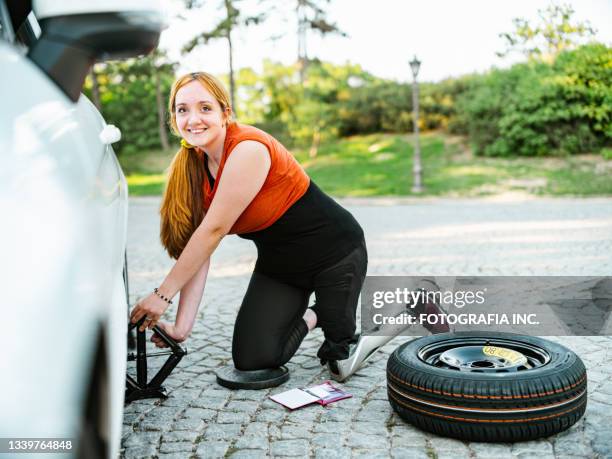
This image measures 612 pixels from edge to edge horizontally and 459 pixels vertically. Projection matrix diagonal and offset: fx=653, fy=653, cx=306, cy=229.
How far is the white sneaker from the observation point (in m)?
3.37

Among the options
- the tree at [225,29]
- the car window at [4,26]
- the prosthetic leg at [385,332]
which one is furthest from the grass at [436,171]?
the car window at [4,26]

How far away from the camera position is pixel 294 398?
3.13 m

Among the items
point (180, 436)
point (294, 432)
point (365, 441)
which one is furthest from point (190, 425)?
point (365, 441)

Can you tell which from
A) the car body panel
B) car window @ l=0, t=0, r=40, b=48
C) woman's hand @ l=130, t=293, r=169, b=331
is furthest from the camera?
woman's hand @ l=130, t=293, r=169, b=331

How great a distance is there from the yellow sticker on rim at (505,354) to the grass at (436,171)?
12.6 m

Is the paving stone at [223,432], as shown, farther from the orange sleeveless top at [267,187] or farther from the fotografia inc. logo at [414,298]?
the fotografia inc. logo at [414,298]

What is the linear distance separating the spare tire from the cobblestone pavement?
0.07 m

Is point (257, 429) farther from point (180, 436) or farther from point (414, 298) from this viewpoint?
point (414, 298)

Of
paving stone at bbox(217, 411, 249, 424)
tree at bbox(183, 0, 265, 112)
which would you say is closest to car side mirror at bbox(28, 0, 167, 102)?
paving stone at bbox(217, 411, 249, 424)

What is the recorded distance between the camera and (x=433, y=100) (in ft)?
75.2

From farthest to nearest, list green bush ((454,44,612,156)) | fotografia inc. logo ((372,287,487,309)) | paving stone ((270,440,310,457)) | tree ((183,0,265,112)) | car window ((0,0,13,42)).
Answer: tree ((183,0,265,112)) → green bush ((454,44,612,156)) → fotografia inc. logo ((372,287,487,309)) → paving stone ((270,440,310,457)) → car window ((0,0,13,42))

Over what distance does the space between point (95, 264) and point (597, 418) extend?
7.70ft

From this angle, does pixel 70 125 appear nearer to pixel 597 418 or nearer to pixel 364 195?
pixel 597 418

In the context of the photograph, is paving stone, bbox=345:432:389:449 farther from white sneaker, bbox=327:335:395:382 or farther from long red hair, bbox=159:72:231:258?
long red hair, bbox=159:72:231:258
